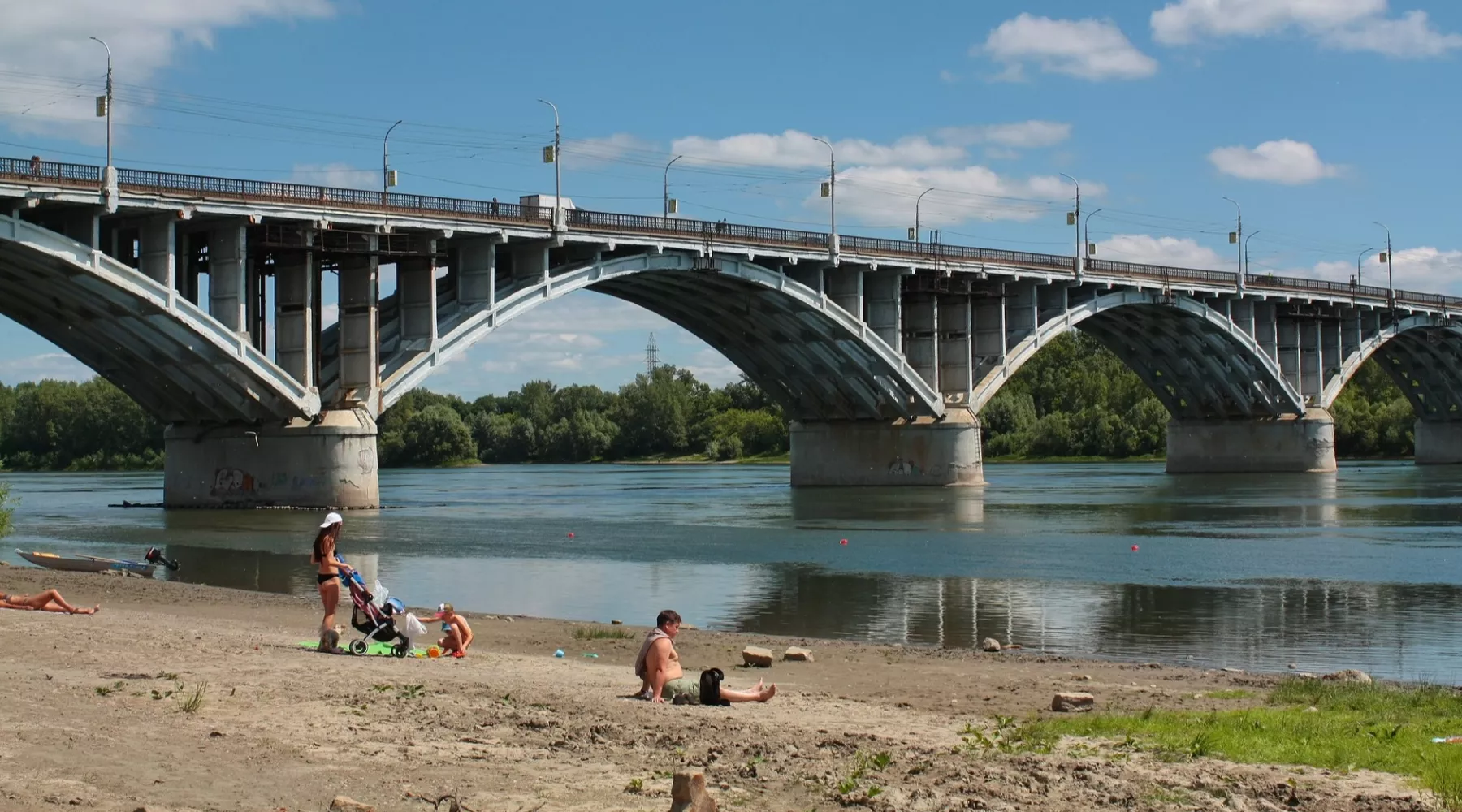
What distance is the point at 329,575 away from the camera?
1673 cm

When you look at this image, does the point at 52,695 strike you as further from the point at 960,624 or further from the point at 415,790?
the point at 960,624

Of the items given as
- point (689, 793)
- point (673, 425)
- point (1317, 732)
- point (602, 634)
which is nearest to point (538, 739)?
point (689, 793)

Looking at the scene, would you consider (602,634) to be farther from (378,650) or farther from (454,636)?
(378,650)

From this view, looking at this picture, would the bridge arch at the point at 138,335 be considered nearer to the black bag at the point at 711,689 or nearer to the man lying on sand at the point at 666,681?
the man lying on sand at the point at 666,681

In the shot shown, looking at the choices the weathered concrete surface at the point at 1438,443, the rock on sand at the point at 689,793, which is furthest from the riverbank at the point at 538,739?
the weathered concrete surface at the point at 1438,443

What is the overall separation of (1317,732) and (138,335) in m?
45.1

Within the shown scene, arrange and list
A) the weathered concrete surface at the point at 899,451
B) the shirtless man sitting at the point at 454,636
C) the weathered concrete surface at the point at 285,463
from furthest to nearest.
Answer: the weathered concrete surface at the point at 899,451 < the weathered concrete surface at the point at 285,463 < the shirtless man sitting at the point at 454,636

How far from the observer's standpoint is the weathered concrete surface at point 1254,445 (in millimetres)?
99000

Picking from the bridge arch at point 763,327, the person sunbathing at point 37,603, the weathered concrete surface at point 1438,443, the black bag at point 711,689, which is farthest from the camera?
the weathered concrete surface at point 1438,443

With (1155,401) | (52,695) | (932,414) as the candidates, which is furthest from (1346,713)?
(1155,401)

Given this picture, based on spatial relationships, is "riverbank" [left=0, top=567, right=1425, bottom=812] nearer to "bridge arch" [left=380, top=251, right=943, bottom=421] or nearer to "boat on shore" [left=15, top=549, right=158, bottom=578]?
"boat on shore" [left=15, top=549, right=158, bottom=578]

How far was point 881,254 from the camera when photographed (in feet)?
239

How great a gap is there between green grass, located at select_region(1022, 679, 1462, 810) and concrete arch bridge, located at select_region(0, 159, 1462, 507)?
3827 centimetres

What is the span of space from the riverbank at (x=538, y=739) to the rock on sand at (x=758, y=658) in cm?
18
